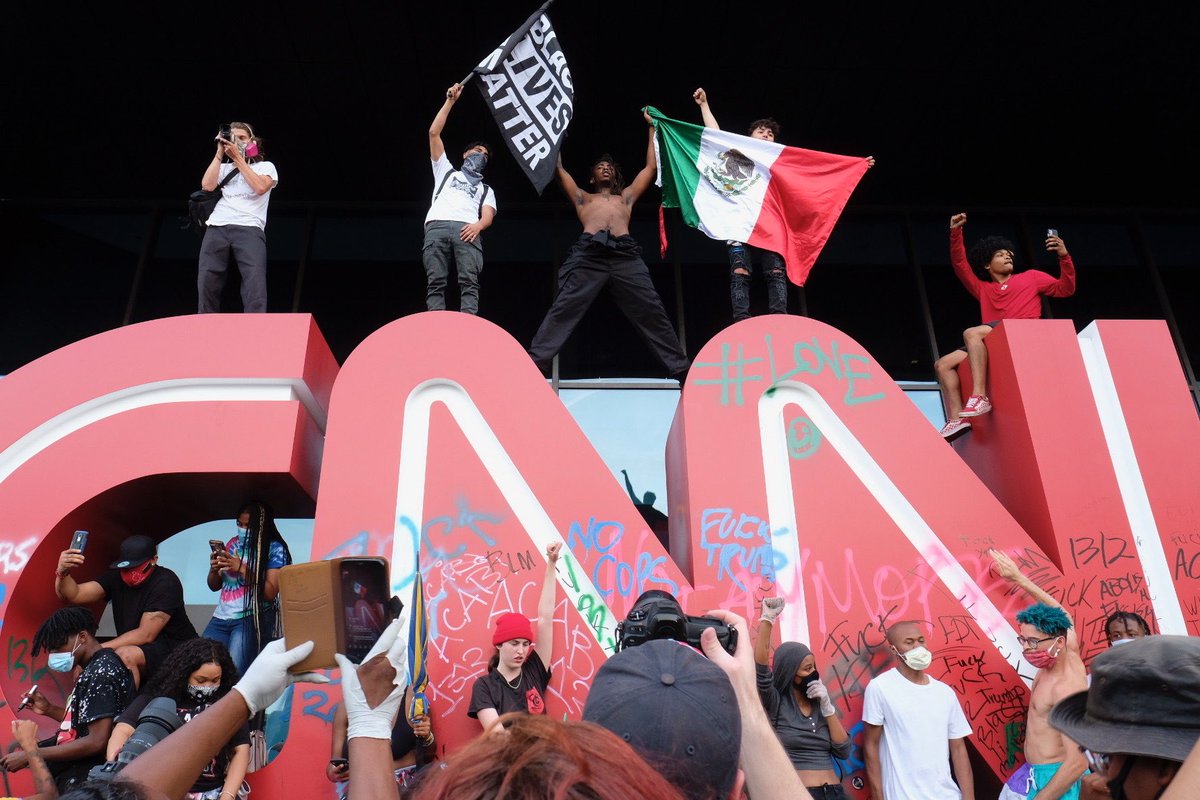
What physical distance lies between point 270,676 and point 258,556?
350 cm

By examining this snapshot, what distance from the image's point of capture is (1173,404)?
5664mm

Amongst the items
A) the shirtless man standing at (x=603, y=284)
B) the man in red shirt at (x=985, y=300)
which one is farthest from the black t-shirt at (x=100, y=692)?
the man in red shirt at (x=985, y=300)

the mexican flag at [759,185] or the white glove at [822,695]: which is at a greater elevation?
the mexican flag at [759,185]

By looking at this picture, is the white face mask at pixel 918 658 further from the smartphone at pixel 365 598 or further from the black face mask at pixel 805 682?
the smartphone at pixel 365 598

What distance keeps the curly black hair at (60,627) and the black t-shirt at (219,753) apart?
673 mm

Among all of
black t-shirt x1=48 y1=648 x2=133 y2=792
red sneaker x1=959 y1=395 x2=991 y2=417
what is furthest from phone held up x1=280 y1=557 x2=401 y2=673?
red sneaker x1=959 y1=395 x2=991 y2=417

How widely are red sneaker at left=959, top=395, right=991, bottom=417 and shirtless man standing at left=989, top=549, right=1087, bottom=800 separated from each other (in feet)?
4.37

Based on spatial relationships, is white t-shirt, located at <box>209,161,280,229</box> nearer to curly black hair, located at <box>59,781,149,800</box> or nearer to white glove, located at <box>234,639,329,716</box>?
white glove, located at <box>234,639,329,716</box>

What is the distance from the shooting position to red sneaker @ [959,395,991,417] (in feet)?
19.6

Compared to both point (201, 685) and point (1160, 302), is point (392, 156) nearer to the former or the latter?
point (201, 685)

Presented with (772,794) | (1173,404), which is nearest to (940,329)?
(1173,404)

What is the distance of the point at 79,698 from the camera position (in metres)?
4.44

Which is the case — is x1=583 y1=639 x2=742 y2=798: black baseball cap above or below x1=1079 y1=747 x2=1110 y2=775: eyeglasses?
above

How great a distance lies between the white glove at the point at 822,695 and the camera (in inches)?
179
